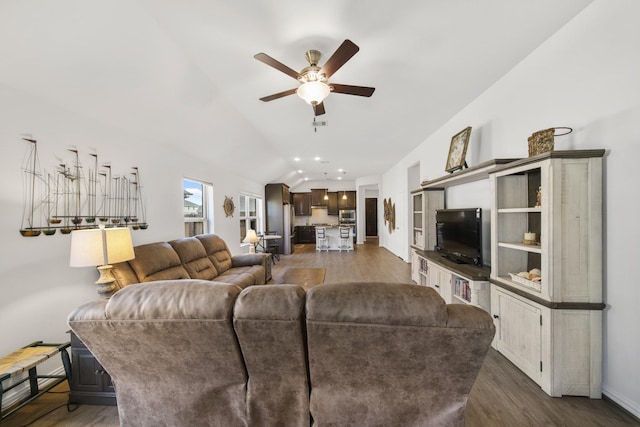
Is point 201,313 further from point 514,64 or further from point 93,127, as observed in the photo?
point 514,64

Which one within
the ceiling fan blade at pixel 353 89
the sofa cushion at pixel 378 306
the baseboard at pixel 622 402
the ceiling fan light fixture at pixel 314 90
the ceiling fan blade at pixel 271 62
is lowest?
the baseboard at pixel 622 402

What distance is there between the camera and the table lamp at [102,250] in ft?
6.37

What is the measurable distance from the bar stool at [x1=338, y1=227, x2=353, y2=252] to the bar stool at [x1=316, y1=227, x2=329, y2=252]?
549mm

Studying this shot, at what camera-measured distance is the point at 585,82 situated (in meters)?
1.91

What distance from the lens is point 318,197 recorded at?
11312 mm

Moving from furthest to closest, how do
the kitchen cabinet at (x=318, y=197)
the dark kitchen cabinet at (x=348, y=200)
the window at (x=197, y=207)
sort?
1. the kitchen cabinet at (x=318, y=197)
2. the dark kitchen cabinet at (x=348, y=200)
3. the window at (x=197, y=207)

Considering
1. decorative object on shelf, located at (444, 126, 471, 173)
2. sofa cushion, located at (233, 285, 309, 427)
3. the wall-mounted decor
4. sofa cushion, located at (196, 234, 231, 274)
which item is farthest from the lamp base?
decorative object on shelf, located at (444, 126, 471, 173)

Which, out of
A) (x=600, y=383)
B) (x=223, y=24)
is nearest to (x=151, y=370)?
(x=223, y=24)

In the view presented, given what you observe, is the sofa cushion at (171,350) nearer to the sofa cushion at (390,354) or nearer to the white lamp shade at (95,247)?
the sofa cushion at (390,354)

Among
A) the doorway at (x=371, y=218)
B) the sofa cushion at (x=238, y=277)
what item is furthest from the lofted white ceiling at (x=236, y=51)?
the doorway at (x=371, y=218)

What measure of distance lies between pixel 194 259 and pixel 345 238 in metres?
5.87

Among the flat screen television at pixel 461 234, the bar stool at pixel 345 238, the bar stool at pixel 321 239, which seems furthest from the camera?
the bar stool at pixel 321 239

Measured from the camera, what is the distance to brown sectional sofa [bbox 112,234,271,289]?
258cm

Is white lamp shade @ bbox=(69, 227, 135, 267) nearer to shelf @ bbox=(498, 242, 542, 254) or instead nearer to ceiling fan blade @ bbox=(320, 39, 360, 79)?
ceiling fan blade @ bbox=(320, 39, 360, 79)
